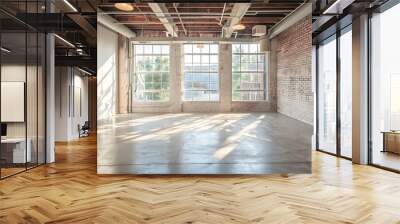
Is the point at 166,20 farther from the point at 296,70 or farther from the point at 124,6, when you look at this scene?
the point at 296,70

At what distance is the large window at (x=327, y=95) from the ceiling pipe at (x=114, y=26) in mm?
5184

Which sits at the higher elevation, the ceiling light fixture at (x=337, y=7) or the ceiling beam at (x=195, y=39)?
the ceiling light fixture at (x=337, y=7)

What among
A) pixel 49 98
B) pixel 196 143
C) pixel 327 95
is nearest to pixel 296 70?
pixel 196 143

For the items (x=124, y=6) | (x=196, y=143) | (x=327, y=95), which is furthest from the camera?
(x=327, y=95)

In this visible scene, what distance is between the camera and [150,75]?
602cm

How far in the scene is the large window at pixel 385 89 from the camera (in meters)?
6.55

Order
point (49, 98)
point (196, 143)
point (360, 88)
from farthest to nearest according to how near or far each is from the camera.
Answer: point (49, 98)
point (360, 88)
point (196, 143)

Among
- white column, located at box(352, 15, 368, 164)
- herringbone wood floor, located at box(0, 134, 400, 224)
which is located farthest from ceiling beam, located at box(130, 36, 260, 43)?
white column, located at box(352, 15, 368, 164)

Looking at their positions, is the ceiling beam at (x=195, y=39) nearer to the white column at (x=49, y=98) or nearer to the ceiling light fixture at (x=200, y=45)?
the ceiling light fixture at (x=200, y=45)

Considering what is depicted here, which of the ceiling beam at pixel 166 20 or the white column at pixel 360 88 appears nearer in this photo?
the ceiling beam at pixel 166 20

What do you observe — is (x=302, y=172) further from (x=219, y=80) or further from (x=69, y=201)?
(x=69, y=201)

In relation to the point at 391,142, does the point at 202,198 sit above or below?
below

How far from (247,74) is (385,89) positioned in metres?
2.92

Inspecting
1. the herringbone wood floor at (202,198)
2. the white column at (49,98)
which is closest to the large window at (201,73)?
the herringbone wood floor at (202,198)
